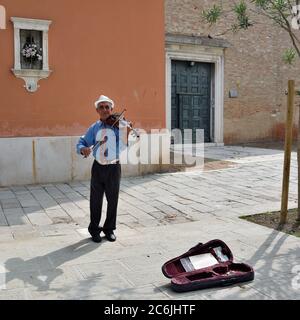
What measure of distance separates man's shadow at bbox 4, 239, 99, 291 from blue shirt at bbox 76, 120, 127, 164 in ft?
3.10

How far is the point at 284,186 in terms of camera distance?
18.5 ft

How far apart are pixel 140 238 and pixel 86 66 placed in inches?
169

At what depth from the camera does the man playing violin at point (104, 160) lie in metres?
5.02

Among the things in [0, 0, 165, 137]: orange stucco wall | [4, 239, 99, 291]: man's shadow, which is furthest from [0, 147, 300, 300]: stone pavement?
[0, 0, 165, 137]: orange stucco wall

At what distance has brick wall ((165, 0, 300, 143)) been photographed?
45.6 feet

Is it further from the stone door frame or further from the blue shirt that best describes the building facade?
the stone door frame

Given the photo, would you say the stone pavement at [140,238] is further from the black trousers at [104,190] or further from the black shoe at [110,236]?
the black trousers at [104,190]

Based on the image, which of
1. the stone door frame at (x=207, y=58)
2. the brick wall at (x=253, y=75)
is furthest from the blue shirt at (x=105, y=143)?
the brick wall at (x=253, y=75)

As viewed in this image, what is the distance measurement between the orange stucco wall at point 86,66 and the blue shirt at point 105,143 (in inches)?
134

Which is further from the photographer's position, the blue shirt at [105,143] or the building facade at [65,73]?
the building facade at [65,73]

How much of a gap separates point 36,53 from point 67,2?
1111 millimetres
